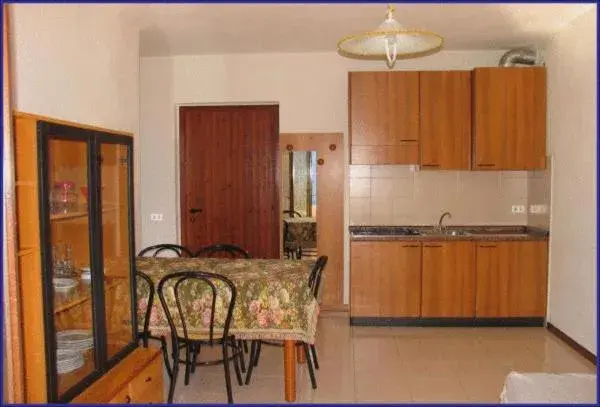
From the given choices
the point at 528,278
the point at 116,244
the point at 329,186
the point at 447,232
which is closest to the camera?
the point at 116,244

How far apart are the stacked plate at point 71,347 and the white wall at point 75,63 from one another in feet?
3.56

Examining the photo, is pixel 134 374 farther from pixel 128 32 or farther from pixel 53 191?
pixel 128 32

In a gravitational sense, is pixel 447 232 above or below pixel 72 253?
below

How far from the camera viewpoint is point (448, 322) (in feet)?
16.1

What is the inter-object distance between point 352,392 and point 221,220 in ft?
8.88

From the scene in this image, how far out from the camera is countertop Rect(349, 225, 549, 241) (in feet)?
16.0

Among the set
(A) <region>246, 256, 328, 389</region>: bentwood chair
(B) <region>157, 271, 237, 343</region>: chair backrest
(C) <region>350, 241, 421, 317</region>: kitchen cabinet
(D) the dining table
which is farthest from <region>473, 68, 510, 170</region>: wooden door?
(B) <region>157, 271, 237, 343</region>: chair backrest

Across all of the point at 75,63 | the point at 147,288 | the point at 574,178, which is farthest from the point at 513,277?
the point at 75,63

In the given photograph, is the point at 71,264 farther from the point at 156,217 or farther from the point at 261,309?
the point at 156,217

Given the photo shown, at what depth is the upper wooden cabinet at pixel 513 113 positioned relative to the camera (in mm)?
4934

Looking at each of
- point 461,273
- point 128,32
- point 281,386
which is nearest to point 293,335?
point 281,386

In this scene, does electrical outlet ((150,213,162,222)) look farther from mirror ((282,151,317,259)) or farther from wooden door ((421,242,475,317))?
wooden door ((421,242,475,317))

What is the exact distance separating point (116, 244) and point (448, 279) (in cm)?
315

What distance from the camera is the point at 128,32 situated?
13.4ft
